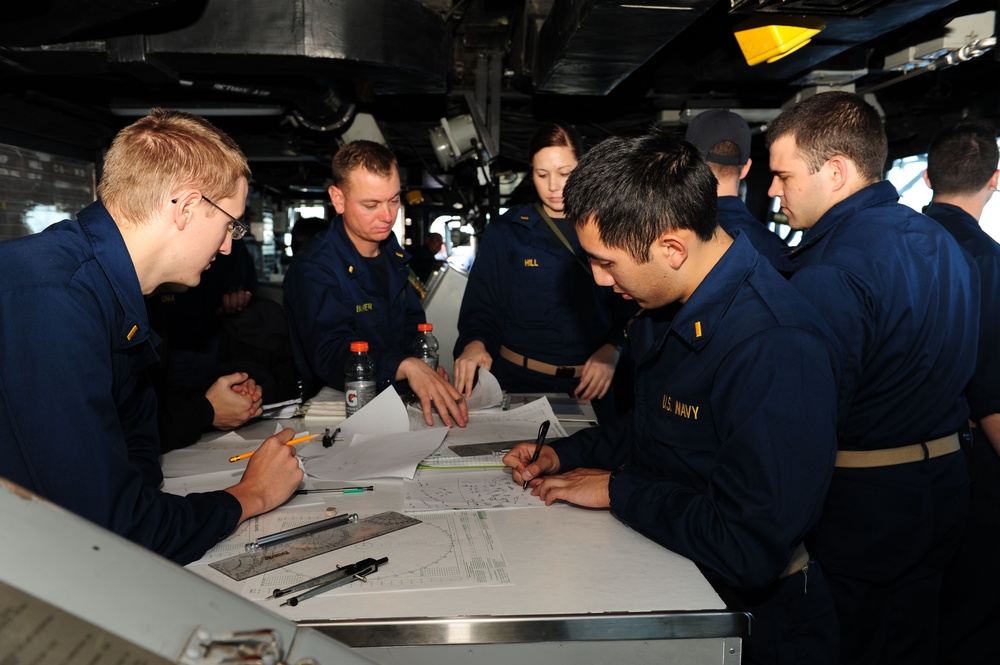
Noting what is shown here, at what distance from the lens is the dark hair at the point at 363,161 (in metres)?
2.63

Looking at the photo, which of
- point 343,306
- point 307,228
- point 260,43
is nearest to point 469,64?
point 307,228

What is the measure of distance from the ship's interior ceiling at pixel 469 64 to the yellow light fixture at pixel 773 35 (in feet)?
0.06

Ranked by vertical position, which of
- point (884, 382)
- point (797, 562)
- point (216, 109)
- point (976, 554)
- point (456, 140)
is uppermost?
point (216, 109)

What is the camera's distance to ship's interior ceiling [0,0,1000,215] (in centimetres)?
287

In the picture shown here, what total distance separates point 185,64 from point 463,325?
1.78 m

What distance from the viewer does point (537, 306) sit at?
2.96m

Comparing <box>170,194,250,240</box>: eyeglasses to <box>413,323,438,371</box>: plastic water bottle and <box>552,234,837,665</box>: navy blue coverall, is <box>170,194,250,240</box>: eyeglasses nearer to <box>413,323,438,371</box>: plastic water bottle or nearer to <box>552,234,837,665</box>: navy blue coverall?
<box>552,234,837,665</box>: navy blue coverall

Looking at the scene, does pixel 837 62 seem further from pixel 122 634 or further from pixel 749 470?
pixel 122 634

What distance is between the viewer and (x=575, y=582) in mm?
1176

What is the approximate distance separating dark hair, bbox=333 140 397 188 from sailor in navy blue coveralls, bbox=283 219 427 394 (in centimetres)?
21

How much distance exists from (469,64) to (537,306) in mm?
2872

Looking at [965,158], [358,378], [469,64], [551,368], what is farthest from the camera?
[469,64]

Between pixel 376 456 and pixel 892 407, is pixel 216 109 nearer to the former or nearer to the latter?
pixel 376 456

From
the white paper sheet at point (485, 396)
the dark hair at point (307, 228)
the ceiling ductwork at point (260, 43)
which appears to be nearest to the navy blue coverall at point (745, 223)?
the white paper sheet at point (485, 396)
